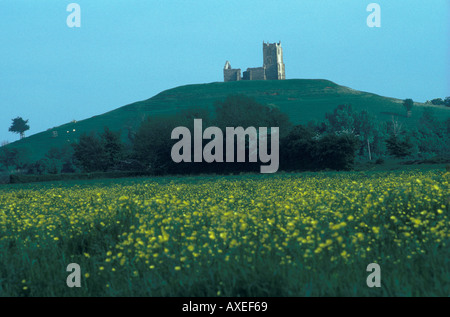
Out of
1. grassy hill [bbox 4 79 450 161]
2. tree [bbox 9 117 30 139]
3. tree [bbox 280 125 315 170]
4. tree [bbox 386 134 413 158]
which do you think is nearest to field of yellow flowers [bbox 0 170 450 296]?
tree [bbox 280 125 315 170]

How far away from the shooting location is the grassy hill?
12638 centimetres

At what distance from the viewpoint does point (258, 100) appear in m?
147

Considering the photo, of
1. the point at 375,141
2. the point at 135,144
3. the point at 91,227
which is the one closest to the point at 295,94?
the point at 375,141

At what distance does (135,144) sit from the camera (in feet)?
225

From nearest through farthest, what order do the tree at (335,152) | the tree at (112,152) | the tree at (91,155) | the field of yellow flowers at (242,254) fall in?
the field of yellow flowers at (242,254) → the tree at (335,152) → the tree at (112,152) → the tree at (91,155)

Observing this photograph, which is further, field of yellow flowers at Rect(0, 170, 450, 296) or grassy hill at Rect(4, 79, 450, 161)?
grassy hill at Rect(4, 79, 450, 161)

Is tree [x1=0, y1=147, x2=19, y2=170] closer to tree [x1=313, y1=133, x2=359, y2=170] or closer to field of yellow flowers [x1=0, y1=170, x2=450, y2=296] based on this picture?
tree [x1=313, y1=133, x2=359, y2=170]

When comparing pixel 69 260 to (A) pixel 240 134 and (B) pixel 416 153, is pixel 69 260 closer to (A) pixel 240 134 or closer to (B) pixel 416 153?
(A) pixel 240 134

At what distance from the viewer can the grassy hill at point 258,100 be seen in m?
126

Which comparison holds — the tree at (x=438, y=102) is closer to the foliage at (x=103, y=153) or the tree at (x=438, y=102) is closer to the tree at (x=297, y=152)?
the tree at (x=297, y=152)

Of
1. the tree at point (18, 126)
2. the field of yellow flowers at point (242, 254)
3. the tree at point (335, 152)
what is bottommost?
the field of yellow flowers at point (242, 254)

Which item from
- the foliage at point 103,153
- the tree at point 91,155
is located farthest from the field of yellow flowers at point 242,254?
the tree at point 91,155

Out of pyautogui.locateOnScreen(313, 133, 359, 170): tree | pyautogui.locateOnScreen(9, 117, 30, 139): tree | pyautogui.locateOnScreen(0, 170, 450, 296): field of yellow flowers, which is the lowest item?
pyautogui.locateOnScreen(0, 170, 450, 296): field of yellow flowers

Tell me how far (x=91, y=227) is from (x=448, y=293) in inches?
246
